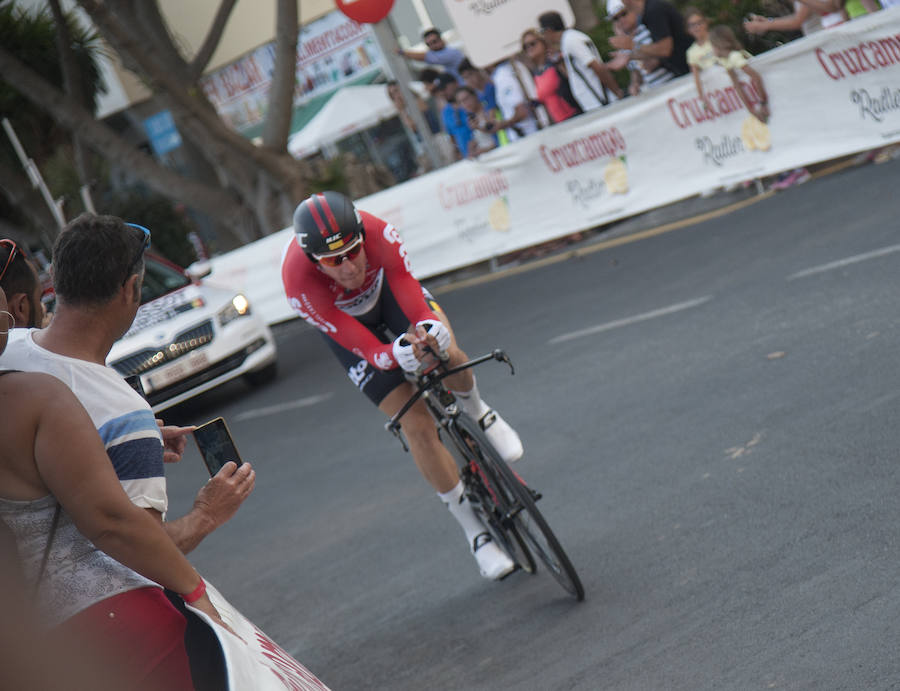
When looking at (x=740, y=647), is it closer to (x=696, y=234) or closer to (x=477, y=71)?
(x=696, y=234)

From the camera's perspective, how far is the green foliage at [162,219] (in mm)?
35750

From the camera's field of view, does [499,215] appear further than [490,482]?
Yes

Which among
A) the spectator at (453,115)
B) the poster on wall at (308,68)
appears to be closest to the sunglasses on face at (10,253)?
the spectator at (453,115)

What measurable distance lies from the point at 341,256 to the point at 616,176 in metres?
9.08

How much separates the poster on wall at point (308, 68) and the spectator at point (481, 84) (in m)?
14.2

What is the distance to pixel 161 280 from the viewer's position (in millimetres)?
14516

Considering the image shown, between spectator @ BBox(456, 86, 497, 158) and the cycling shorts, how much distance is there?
9930 millimetres

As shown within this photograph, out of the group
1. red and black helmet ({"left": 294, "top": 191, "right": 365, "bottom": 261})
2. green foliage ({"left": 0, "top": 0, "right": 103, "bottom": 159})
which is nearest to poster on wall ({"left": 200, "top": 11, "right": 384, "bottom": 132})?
green foliage ({"left": 0, "top": 0, "right": 103, "bottom": 159})

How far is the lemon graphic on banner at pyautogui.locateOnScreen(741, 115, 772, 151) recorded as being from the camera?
12.7 m

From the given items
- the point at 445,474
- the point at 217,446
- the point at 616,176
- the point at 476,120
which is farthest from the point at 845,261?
the point at 476,120

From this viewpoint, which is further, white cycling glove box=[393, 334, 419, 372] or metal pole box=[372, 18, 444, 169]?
metal pole box=[372, 18, 444, 169]

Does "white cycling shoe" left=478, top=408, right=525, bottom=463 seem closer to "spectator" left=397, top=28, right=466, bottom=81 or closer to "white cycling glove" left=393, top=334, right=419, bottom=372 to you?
"white cycling glove" left=393, top=334, right=419, bottom=372

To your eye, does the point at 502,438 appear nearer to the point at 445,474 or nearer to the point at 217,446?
the point at 445,474

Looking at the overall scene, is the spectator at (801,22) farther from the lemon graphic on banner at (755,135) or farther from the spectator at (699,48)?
the lemon graphic on banner at (755,135)
